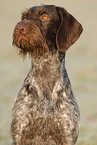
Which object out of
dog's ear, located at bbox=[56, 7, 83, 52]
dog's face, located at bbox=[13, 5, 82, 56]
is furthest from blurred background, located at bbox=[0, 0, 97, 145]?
dog's ear, located at bbox=[56, 7, 83, 52]

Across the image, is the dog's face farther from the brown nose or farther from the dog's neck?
the dog's neck

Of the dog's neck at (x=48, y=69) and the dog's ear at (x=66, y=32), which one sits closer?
the dog's ear at (x=66, y=32)

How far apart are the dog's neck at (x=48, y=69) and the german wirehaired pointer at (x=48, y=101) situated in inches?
0.8

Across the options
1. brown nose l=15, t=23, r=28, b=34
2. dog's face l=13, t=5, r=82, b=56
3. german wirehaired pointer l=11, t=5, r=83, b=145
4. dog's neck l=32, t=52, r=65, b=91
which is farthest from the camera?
dog's neck l=32, t=52, r=65, b=91

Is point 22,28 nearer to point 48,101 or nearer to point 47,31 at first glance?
point 47,31

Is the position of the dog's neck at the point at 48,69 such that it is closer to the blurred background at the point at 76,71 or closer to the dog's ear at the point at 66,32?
the dog's ear at the point at 66,32

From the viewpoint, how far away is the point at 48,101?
6.34 meters

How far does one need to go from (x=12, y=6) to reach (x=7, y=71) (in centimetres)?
1660

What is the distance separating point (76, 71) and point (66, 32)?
9963 millimetres

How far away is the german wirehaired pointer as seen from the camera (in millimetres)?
6227

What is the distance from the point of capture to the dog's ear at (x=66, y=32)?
6227 millimetres

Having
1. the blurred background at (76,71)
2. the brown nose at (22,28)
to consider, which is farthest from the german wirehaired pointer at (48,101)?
the blurred background at (76,71)

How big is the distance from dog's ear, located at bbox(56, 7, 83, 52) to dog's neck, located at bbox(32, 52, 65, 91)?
0.96 feet

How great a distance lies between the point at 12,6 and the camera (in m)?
31.7
